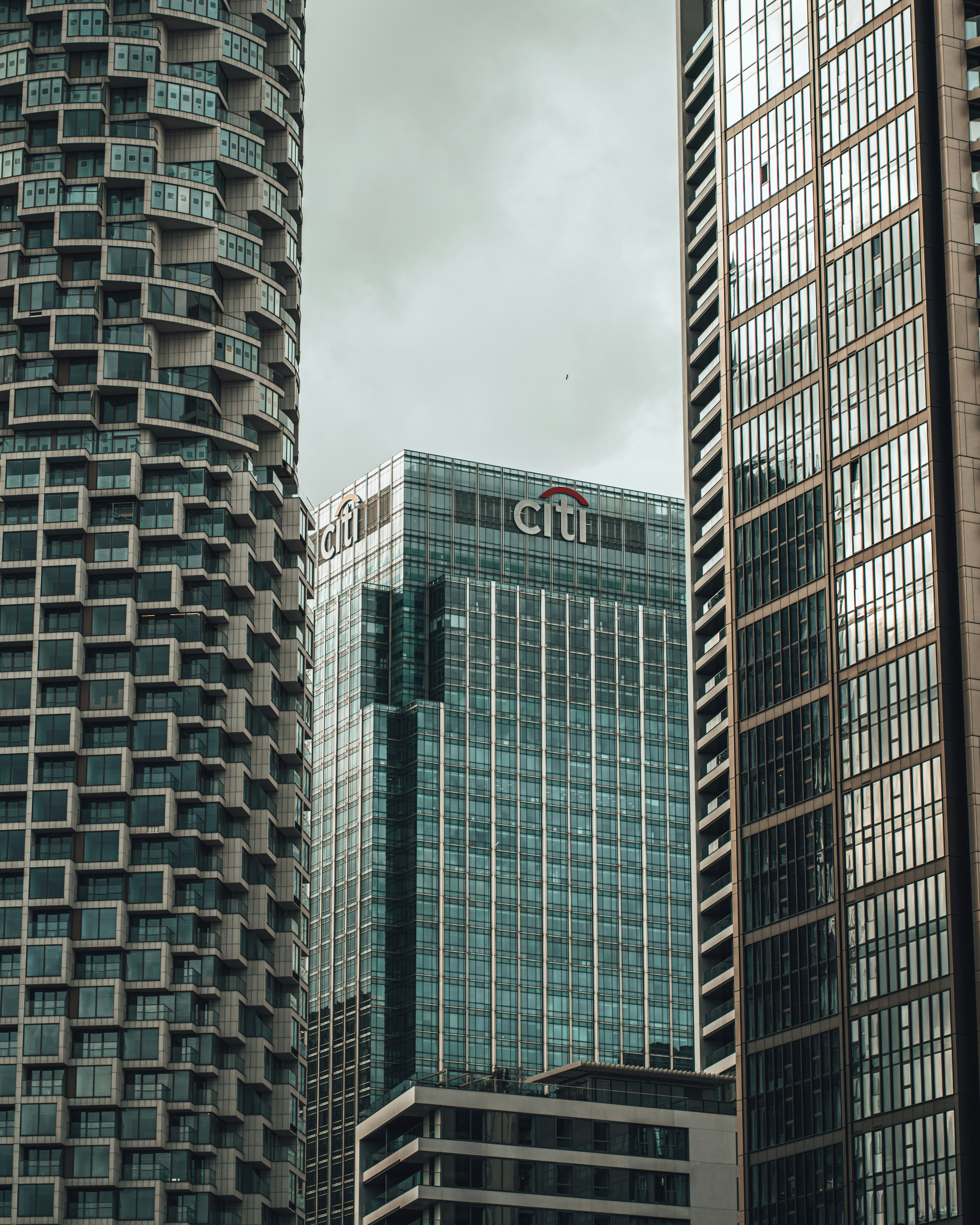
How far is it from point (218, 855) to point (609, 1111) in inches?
1913

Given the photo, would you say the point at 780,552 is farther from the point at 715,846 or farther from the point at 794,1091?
the point at 794,1091

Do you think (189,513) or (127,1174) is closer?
(127,1174)

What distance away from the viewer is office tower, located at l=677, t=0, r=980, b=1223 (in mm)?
136500

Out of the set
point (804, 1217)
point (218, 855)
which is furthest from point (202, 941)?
point (804, 1217)

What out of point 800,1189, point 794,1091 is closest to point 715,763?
point 794,1091

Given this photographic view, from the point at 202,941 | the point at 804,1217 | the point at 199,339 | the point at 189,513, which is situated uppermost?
the point at 199,339

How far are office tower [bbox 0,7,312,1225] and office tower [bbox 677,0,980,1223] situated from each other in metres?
33.9

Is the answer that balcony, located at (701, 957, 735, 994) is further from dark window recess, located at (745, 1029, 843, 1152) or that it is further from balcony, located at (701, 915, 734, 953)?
dark window recess, located at (745, 1029, 843, 1152)

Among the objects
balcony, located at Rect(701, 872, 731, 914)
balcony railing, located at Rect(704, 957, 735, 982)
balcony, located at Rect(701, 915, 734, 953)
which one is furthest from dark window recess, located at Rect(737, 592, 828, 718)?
balcony railing, located at Rect(704, 957, 735, 982)

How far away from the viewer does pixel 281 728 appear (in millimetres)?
168625

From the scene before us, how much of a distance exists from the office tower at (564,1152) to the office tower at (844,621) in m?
24.0

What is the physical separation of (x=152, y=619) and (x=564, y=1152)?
59.9m

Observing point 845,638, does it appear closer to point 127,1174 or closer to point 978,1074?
point 978,1074

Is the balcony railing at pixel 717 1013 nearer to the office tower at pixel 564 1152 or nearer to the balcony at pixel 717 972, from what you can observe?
the balcony at pixel 717 972
